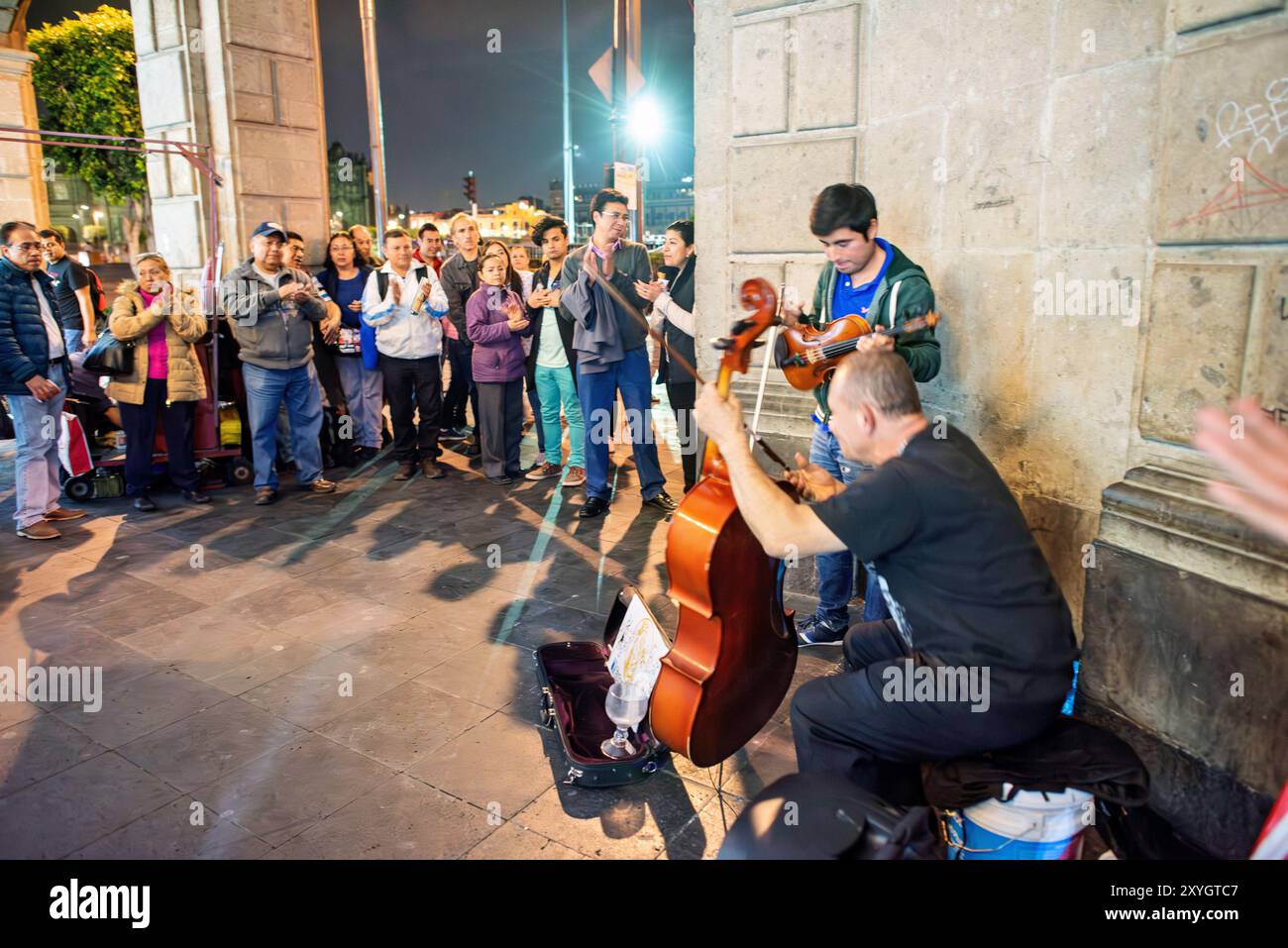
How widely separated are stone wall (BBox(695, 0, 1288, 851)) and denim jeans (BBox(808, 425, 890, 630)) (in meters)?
0.57

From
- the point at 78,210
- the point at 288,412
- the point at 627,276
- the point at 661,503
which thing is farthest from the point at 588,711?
the point at 78,210

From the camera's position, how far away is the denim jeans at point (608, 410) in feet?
20.5

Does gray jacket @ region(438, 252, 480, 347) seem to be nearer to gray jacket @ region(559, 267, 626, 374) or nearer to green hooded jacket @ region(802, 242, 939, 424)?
gray jacket @ region(559, 267, 626, 374)

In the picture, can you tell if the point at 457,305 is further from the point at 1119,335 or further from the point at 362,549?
the point at 1119,335

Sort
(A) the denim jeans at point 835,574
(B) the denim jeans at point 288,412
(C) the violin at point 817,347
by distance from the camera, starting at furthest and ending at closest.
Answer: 1. (B) the denim jeans at point 288,412
2. (A) the denim jeans at point 835,574
3. (C) the violin at point 817,347

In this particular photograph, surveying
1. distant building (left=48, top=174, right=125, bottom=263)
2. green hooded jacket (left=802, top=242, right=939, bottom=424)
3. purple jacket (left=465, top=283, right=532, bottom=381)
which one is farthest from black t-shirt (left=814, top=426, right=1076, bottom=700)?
distant building (left=48, top=174, right=125, bottom=263)

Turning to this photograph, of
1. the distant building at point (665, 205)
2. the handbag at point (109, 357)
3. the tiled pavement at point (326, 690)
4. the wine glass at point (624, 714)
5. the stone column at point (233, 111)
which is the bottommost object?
the tiled pavement at point (326, 690)

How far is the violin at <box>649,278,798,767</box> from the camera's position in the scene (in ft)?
8.52

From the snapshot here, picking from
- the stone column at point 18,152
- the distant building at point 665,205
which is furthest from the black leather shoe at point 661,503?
the distant building at point 665,205

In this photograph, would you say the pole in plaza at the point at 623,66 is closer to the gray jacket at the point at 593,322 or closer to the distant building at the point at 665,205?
the gray jacket at the point at 593,322

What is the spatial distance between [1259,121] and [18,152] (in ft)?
46.9

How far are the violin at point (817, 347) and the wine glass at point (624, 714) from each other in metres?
1.50

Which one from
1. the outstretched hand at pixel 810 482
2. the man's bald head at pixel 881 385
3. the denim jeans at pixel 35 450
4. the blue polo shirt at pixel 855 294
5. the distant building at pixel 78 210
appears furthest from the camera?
the distant building at pixel 78 210
